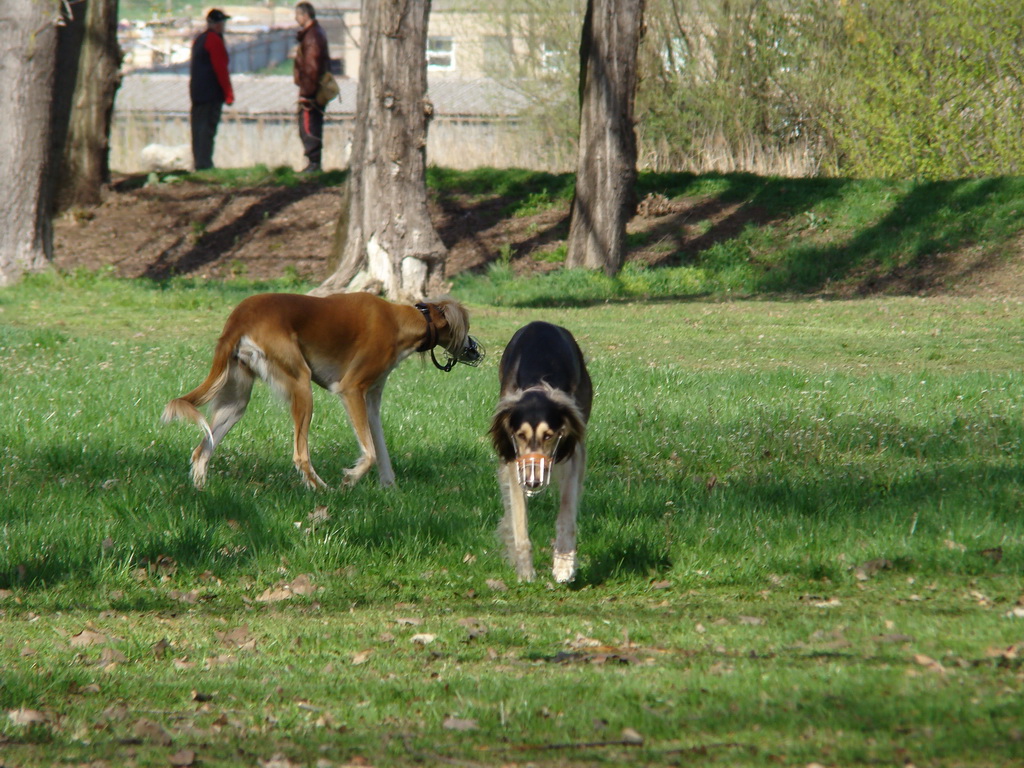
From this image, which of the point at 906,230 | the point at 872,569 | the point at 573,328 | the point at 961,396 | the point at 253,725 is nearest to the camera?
the point at 253,725

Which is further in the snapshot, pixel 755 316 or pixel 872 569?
pixel 755 316

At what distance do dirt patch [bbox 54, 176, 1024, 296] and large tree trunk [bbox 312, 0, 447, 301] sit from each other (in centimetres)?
504

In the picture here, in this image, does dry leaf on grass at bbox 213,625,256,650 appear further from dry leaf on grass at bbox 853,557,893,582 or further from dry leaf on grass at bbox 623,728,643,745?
dry leaf on grass at bbox 853,557,893,582

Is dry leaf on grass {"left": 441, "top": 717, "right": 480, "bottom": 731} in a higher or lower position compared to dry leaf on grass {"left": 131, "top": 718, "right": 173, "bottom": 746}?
higher

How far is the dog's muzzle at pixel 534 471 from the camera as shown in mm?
5508

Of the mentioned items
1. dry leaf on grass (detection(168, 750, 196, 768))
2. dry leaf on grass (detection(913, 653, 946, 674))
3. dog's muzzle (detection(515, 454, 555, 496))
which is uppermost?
dog's muzzle (detection(515, 454, 555, 496))

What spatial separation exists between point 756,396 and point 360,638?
565 cm

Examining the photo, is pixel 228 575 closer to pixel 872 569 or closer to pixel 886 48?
pixel 872 569

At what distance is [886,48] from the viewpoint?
23328 mm

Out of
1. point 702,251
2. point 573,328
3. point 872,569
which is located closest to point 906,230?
point 702,251

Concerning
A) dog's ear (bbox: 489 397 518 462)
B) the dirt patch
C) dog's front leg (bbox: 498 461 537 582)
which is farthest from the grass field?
the dirt patch

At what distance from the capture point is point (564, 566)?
6113 mm

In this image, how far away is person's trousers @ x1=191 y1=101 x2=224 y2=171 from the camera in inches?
961

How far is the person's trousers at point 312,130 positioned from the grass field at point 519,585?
542 inches
